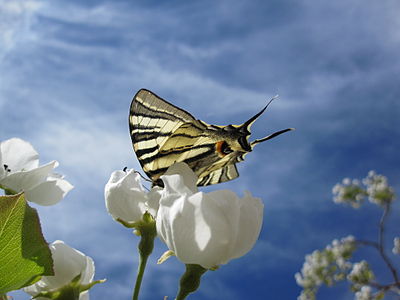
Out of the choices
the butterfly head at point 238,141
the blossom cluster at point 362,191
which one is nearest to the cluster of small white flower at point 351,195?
the blossom cluster at point 362,191

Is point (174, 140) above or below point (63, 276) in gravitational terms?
above

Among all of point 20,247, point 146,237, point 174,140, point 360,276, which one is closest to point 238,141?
point 174,140

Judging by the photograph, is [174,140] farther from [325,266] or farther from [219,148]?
[325,266]

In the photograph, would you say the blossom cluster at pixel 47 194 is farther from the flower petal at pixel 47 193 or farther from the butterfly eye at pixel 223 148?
the butterfly eye at pixel 223 148

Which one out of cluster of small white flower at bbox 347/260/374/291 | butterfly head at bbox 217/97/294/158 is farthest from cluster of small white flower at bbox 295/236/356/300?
butterfly head at bbox 217/97/294/158

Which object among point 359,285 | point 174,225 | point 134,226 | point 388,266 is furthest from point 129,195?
point 359,285

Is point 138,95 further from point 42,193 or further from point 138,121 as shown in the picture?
point 42,193

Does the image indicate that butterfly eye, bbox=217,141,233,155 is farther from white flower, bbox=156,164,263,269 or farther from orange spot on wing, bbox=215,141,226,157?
white flower, bbox=156,164,263,269
